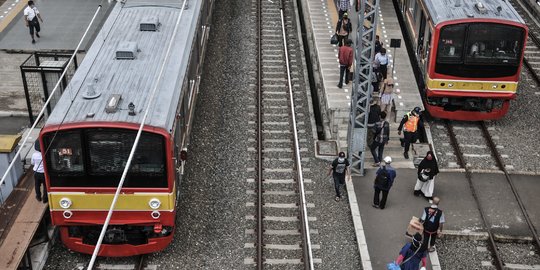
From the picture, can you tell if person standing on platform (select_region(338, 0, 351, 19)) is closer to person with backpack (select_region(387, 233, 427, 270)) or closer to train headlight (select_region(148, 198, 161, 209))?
person with backpack (select_region(387, 233, 427, 270))

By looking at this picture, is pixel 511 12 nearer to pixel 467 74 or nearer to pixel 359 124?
pixel 467 74

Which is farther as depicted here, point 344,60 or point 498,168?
point 344,60

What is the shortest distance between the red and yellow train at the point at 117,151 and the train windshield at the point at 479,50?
299 inches

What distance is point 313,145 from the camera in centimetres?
2019

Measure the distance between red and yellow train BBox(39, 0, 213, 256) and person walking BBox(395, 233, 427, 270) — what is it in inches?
185

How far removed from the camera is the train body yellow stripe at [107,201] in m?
14.5

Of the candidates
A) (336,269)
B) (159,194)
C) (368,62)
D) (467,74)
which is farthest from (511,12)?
(159,194)

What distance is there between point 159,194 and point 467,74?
9.99 m

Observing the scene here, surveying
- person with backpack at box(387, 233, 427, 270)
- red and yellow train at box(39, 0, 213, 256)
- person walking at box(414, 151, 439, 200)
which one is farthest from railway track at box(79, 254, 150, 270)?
person walking at box(414, 151, 439, 200)

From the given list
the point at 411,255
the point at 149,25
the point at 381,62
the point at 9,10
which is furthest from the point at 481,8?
the point at 9,10

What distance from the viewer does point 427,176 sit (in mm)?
17453

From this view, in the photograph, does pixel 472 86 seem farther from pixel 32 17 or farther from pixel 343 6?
pixel 32 17

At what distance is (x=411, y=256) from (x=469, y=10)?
8.45 m

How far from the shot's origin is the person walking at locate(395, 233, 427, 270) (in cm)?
1477
